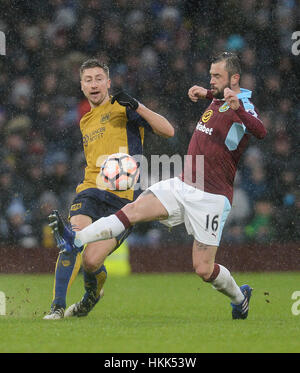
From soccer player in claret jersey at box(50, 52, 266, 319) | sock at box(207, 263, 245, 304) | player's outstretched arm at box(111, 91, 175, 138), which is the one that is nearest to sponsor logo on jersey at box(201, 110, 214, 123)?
soccer player in claret jersey at box(50, 52, 266, 319)

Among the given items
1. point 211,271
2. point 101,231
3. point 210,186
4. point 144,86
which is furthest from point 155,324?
point 144,86

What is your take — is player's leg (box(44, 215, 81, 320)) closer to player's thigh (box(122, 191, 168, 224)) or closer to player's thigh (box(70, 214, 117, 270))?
player's thigh (box(70, 214, 117, 270))

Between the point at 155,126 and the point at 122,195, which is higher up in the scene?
the point at 155,126

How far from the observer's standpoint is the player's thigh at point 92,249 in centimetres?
535

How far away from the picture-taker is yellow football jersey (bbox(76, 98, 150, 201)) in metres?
5.52

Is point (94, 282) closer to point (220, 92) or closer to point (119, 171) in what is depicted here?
point (119, 171)

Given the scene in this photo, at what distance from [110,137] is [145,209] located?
0.75m

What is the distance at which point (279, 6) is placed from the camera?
10773 mm

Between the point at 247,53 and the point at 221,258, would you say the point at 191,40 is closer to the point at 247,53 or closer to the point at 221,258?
the point at 247,53

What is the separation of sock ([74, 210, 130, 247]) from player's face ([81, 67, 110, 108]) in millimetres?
1095

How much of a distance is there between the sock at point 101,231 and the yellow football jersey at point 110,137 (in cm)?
55

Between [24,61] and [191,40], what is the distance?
233 centimetres
